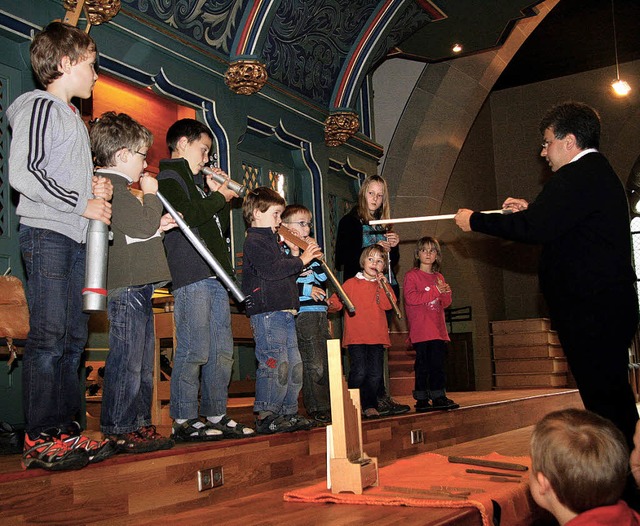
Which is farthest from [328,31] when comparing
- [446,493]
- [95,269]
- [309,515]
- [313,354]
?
[309,515]

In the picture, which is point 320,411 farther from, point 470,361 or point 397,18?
point 470,361

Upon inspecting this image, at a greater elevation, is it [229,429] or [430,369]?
[430,369]

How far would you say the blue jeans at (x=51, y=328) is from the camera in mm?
2662

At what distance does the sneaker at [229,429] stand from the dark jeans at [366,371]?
49.3 inches

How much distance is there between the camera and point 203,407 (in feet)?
11.8

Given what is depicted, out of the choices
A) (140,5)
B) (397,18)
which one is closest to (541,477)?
(140,5)

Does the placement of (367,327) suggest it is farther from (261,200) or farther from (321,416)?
(261,200)

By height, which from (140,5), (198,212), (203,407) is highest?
(140,5)

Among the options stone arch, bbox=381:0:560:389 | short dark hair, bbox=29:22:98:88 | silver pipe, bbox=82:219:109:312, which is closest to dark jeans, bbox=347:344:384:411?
silver pipe, bbox=82:219:109:312

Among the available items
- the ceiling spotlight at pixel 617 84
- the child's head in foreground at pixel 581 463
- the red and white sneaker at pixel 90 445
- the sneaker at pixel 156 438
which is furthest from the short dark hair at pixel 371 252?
the ceiling spotlight at pixel 617 84

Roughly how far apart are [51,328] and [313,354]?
1.85 meters

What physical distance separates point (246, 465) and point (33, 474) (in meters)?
1.00

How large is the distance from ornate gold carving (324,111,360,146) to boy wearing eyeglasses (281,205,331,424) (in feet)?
7.13

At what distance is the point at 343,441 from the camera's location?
9.61 feet
